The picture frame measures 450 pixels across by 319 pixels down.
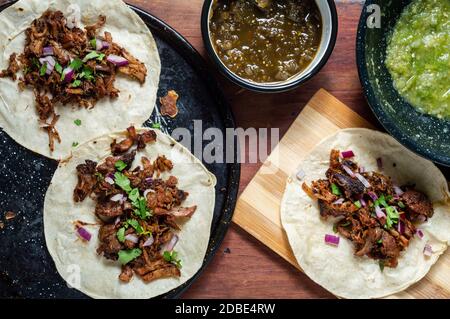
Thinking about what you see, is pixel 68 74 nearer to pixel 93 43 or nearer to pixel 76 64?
pixel 76 64

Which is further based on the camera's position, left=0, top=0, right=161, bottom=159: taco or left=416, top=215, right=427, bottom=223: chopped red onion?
left=416, top=215, right=427, bottom=223: chopped red onion

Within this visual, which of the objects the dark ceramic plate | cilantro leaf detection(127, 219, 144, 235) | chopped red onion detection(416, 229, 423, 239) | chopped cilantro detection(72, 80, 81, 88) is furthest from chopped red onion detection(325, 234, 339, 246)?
chopped cilantro detection(72, 80, 81, 88)

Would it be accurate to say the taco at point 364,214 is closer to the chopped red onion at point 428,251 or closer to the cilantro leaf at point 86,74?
the chopped red onion at point 428,251

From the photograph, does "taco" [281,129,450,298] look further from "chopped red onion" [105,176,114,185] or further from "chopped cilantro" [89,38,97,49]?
"chopped cilantro" [89,38,97,49]

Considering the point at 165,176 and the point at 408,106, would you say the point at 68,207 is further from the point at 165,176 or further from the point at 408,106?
the point at 408,106

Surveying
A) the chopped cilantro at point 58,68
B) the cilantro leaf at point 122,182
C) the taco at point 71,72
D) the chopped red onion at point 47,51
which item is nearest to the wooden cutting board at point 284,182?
the cilantro leaf at point 122,182
